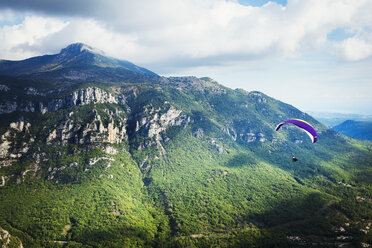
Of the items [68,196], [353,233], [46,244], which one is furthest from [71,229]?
[353,233]

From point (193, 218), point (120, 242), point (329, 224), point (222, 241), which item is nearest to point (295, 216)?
point (329, 224)

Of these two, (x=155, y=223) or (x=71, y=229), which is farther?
(x=155, y=223)

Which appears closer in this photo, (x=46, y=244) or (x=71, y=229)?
(x=46, y=244)

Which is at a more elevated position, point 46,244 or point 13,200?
point 13,200

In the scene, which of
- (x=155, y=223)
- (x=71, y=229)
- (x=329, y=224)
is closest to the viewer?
(x=71, y=229)

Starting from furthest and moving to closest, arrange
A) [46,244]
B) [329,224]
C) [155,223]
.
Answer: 1. [155,223]
2. [329,224]
3. [46,244]

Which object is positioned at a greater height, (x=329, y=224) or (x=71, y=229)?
(x=329, y=224)

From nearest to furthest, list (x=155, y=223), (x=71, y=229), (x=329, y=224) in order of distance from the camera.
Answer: (x=71, y=229) → (x=329, y=224) → (x=155, y=223)

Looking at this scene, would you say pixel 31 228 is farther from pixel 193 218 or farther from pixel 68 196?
pixel 193 218

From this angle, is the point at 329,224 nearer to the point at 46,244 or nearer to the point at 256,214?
the point at 256,214
